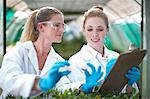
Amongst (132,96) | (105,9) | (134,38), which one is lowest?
(132,96)

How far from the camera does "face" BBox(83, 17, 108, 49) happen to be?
2.54m

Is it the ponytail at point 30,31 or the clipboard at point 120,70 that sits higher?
the ponytail at point 30,31

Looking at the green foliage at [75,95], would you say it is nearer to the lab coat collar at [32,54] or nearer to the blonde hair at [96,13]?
the lab coat collar at [32,54]

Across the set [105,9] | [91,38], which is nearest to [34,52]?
[91,38]

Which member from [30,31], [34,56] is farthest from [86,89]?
[30,31]

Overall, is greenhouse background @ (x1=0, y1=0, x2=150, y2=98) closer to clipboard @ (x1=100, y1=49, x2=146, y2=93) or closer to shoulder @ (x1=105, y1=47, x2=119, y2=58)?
shoulder @ (x1=105, y1=47, x2=119, y2=58)

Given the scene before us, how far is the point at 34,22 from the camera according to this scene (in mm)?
2463

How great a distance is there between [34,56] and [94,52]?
40cm

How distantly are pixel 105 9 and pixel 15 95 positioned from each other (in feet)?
2.61

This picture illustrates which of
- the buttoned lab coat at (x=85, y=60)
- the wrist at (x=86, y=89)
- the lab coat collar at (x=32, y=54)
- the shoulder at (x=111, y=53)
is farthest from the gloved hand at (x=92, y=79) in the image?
the lab coat collar at (x=32, y=54)

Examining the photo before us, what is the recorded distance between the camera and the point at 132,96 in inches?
99.0

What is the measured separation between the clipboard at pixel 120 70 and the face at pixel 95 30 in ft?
1.01

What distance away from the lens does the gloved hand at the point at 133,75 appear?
7.98 feet

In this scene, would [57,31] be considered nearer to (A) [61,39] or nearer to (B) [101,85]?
(A) [61,39]
